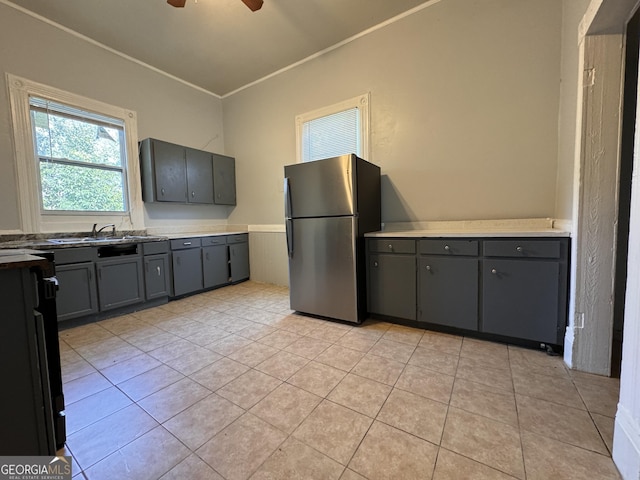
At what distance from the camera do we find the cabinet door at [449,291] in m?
2.19

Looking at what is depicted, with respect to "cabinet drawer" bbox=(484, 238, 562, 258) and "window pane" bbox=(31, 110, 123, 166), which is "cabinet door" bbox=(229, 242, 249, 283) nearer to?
"window pane" bbox=(31, 110, 123, 166)

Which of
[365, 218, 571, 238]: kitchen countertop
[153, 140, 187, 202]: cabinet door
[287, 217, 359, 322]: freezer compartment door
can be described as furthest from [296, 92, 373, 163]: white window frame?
[153, 140, 187, 202]: cabinet door

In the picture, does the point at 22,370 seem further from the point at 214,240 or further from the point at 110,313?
the point at 214,240

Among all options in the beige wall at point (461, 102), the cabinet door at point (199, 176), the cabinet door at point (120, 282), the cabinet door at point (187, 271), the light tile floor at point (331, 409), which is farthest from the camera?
the cabinet door at point (199, 176)

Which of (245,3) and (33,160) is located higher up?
(245,3)

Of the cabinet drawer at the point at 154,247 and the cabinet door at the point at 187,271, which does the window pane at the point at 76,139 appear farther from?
the cabinet door at the point at 187,271

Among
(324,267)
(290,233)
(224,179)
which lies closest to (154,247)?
(224,179)

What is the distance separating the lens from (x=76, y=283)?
2.67 m

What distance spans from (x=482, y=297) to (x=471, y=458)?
51.4 inches

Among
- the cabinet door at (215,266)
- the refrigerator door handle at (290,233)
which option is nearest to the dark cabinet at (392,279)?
the refrigerator door handle at (290,233)

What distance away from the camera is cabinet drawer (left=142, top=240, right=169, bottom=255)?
323 cm

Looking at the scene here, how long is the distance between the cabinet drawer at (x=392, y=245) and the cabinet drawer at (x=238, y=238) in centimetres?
253

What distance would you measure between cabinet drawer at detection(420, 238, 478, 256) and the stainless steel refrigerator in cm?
60

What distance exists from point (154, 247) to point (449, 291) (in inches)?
133
